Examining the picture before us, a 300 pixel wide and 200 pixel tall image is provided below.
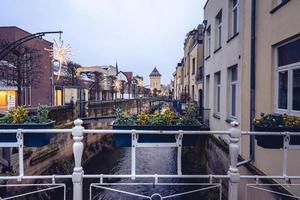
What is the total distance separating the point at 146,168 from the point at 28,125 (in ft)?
41.8

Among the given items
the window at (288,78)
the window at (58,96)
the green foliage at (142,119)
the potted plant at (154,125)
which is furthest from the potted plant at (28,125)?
the window at (58,96)

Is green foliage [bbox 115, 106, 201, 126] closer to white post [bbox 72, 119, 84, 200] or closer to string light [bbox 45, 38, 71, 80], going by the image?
white post [bbox 72, 119, 84, 200]

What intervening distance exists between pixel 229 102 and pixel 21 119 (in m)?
6.76

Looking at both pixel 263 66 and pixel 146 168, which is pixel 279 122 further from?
pixel 146 168

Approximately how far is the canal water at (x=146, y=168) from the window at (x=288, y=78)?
3.81 meters

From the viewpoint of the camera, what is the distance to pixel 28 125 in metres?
3.44

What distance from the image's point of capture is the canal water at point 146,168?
11312 mm

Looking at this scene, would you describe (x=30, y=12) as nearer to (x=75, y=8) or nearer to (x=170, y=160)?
(x=75, y=8)

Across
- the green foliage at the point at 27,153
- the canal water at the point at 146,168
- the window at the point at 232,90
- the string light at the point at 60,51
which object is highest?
the string light at the point at 60,51

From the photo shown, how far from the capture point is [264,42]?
5520 mm

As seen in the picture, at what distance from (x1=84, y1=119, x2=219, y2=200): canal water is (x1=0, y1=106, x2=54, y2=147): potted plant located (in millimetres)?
5037

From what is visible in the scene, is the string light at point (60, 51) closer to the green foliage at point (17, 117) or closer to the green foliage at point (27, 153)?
the green foliage at point (27, 153)

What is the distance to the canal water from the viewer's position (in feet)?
37.1

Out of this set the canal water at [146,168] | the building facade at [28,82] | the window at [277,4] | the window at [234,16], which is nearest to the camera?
the window at [277,4]
